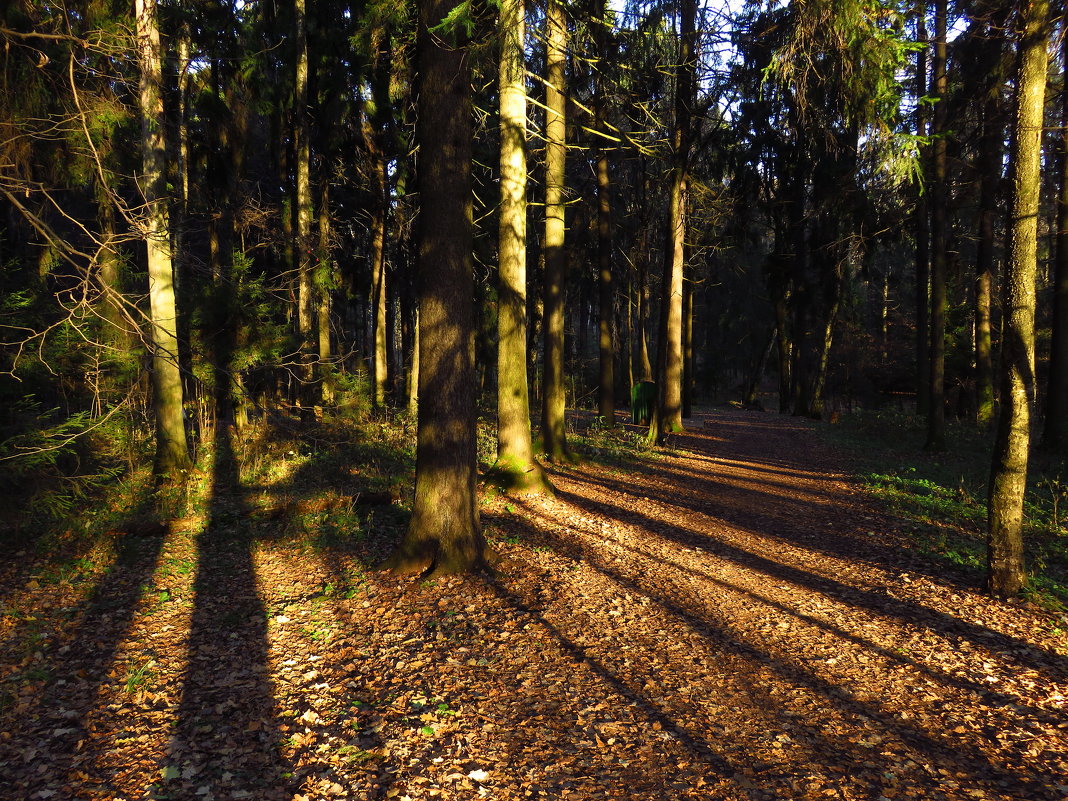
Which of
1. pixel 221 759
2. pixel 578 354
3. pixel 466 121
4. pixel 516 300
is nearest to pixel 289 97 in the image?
pixel 516 300

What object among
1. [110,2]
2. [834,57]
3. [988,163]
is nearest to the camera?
[834,57]

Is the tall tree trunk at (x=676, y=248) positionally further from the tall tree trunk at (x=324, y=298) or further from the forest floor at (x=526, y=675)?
the forest floor at (x=526, y=675)

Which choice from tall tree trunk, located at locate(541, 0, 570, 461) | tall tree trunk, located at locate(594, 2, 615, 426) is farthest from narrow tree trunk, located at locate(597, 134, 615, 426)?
tall tree trunk, located at locate(541, 0, 570, 461)

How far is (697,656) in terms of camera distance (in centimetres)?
484

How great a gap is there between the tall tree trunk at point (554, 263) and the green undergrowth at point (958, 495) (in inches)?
234

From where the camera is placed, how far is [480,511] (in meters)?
8.77

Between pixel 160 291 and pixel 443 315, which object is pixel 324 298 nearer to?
pixel 160 291

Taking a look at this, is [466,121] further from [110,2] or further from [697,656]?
[110,2]

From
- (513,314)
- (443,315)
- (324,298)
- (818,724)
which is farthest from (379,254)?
(818,724)

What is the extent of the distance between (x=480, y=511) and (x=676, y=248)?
990 cm

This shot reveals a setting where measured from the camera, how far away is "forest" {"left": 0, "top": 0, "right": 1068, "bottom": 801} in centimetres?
371

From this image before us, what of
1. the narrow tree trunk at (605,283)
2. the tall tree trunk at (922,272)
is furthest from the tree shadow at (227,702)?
the tall tree trunk at (922,272)

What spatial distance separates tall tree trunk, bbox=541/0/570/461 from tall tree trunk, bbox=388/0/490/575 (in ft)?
16.5

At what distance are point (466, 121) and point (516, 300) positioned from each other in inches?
161
